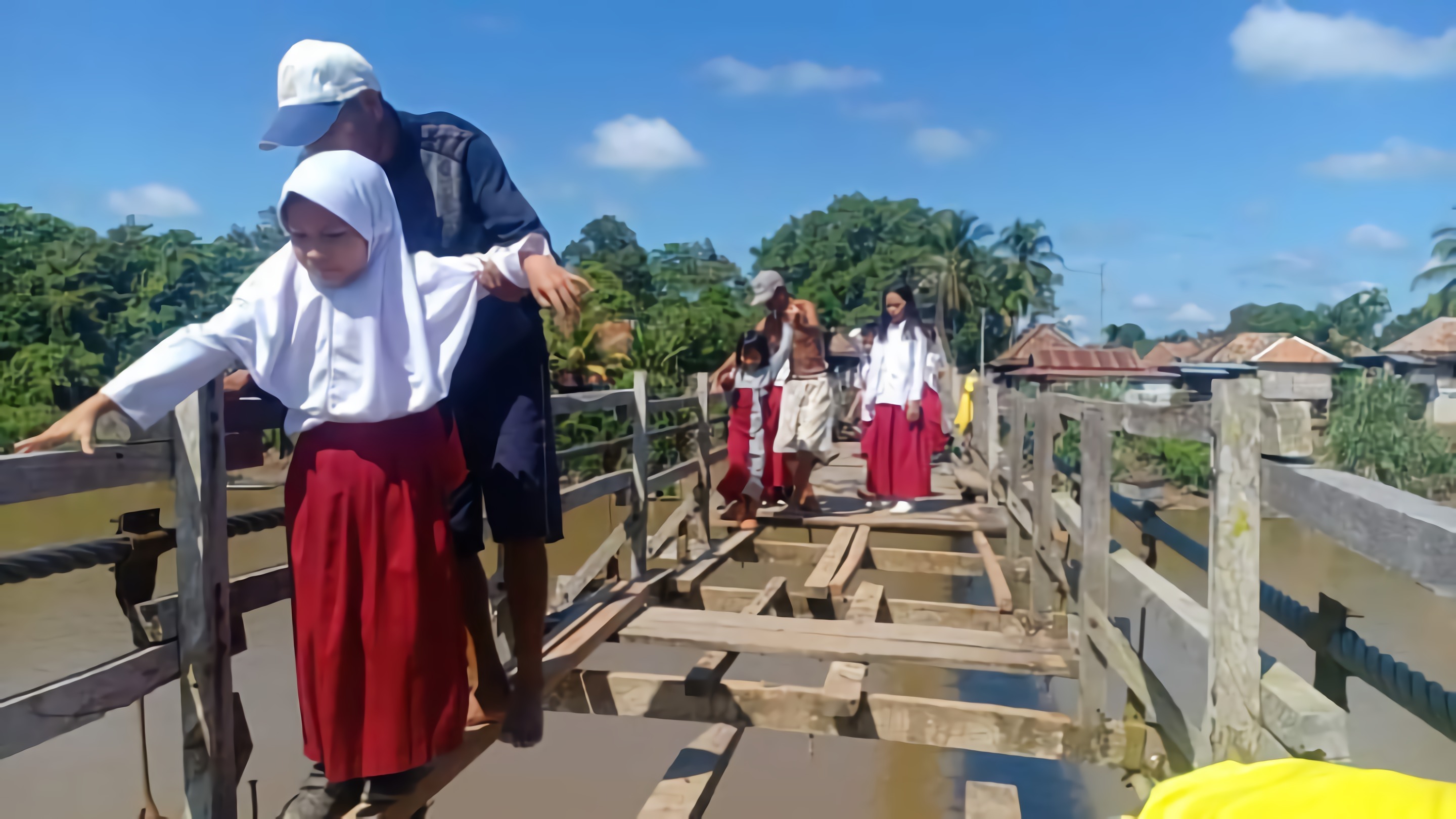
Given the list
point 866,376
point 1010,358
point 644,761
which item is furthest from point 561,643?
point 1010,358

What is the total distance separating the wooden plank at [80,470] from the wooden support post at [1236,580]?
2.12 metres

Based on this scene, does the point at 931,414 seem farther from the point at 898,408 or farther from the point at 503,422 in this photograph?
the point at 503,422

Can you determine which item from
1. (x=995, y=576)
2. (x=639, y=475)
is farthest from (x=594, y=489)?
(x=995, y=576)

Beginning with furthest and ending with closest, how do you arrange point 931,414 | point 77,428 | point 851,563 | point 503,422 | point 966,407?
1. point 966,407
2. point 931,414
3. point 851,563
4. point 503,422
5. point 77,428

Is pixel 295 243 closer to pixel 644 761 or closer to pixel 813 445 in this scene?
pixel 644 761

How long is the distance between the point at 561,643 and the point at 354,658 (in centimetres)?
151

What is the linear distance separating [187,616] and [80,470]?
1.24 ft

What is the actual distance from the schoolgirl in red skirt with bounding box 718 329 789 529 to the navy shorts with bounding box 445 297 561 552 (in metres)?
A: 4.16

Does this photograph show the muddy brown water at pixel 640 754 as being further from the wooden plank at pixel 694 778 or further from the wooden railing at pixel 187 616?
the wooden railing at pixel 187 616

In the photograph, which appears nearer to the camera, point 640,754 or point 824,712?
point 824,712

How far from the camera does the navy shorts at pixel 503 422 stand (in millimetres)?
Result: 2064

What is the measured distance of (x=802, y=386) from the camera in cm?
640

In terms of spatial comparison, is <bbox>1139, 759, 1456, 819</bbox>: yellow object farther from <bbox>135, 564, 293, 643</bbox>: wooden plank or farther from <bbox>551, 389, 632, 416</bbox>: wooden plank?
<bbox>551, 389, 632, 416</bbox>: wooden plank

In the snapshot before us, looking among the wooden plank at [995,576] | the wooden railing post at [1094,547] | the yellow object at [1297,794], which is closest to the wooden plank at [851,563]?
the wooden plank at [995,576]
